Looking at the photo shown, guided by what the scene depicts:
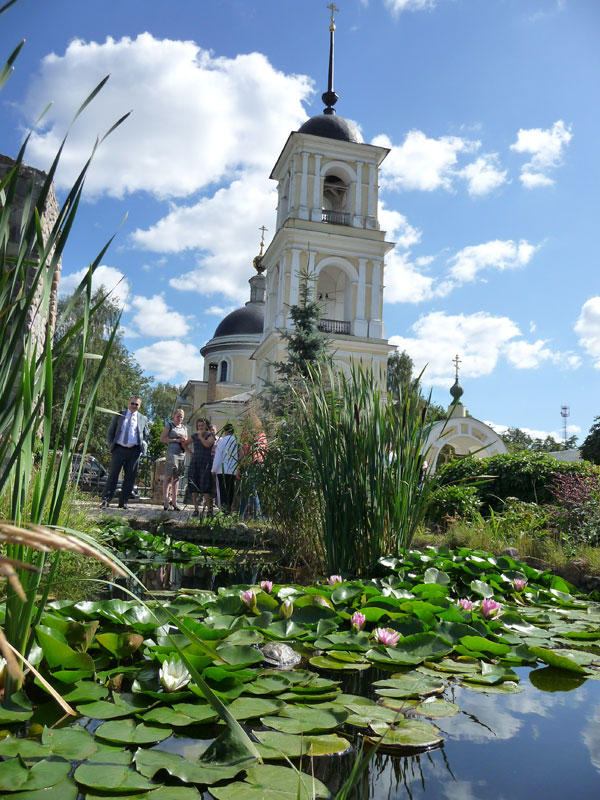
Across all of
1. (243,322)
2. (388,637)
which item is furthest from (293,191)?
(388,637)

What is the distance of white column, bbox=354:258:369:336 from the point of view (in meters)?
23.5

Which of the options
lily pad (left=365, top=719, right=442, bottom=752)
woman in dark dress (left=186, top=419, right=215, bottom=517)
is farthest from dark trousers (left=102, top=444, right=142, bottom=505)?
lily pad (left=365, top=719, right=442, bottom=752)

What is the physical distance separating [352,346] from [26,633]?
21.8 meters

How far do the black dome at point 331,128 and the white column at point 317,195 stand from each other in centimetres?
120

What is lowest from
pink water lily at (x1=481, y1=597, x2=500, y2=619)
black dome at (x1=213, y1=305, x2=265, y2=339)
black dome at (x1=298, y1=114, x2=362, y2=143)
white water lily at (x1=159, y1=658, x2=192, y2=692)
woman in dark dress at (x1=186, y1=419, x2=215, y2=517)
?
white water lily at (x1=159, y1=658, x2=192, y2=692)

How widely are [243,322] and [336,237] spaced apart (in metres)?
15.7

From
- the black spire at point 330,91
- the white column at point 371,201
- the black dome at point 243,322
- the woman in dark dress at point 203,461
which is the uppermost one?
the black spire at point 330,91

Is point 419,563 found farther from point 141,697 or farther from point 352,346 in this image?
point 352,346

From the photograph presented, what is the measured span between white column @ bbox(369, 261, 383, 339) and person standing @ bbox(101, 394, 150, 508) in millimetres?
16630

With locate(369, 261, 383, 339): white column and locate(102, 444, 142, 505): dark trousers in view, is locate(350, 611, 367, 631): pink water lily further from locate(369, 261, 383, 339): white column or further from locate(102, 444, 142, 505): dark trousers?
locate(369, 261, 383, 339): white column

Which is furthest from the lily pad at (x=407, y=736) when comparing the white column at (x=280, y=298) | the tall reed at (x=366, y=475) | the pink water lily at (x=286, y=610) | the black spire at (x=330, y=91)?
the black spire at (x=330, y=91)

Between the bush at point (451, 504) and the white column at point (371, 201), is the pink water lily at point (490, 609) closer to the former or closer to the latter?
the bush at point (451, 504)

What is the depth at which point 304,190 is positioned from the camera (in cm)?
2373

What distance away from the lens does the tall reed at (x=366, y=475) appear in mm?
3682
